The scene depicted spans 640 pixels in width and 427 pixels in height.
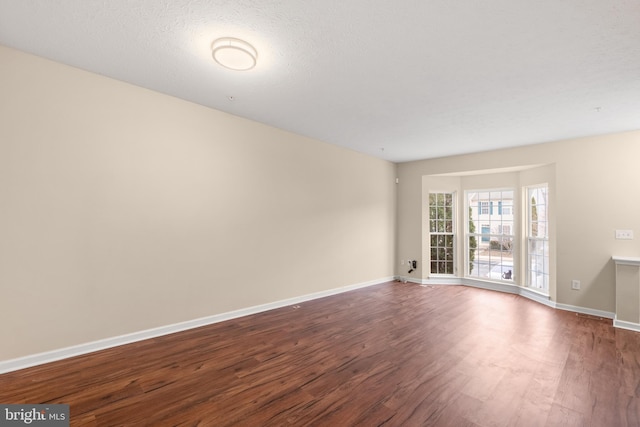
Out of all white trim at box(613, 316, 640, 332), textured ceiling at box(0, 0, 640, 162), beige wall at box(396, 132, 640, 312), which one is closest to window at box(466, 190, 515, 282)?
beige wall at box(396, 132, 640, 312)

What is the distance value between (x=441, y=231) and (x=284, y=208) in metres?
3.84

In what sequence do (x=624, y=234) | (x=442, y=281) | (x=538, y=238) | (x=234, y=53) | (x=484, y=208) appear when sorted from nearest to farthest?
(x=234, y=53), (x=624, y=234), (x=538, y=238), (x=484, y=208), (x=442, y=281)

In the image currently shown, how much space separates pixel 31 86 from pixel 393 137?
431 cm

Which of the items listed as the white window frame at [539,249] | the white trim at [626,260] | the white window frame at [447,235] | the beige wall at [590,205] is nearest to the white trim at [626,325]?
the beige wall at [590,205]

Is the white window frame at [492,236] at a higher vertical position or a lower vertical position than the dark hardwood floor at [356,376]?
higher

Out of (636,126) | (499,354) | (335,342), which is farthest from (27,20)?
(636,126)

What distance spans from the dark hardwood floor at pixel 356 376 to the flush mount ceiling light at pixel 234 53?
2672 mm

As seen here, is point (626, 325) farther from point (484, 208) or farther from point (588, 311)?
point (484, 208)

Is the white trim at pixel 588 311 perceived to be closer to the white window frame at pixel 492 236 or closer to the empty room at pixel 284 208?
the empty room at pixel 284 208

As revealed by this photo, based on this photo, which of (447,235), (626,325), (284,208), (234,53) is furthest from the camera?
(447,235)

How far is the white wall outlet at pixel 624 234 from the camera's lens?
12.8ft

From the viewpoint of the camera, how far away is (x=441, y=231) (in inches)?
247

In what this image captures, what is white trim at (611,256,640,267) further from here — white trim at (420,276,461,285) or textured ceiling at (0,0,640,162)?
white trim at (420,276,461,285)

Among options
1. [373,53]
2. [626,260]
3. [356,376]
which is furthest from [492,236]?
[373,53]
